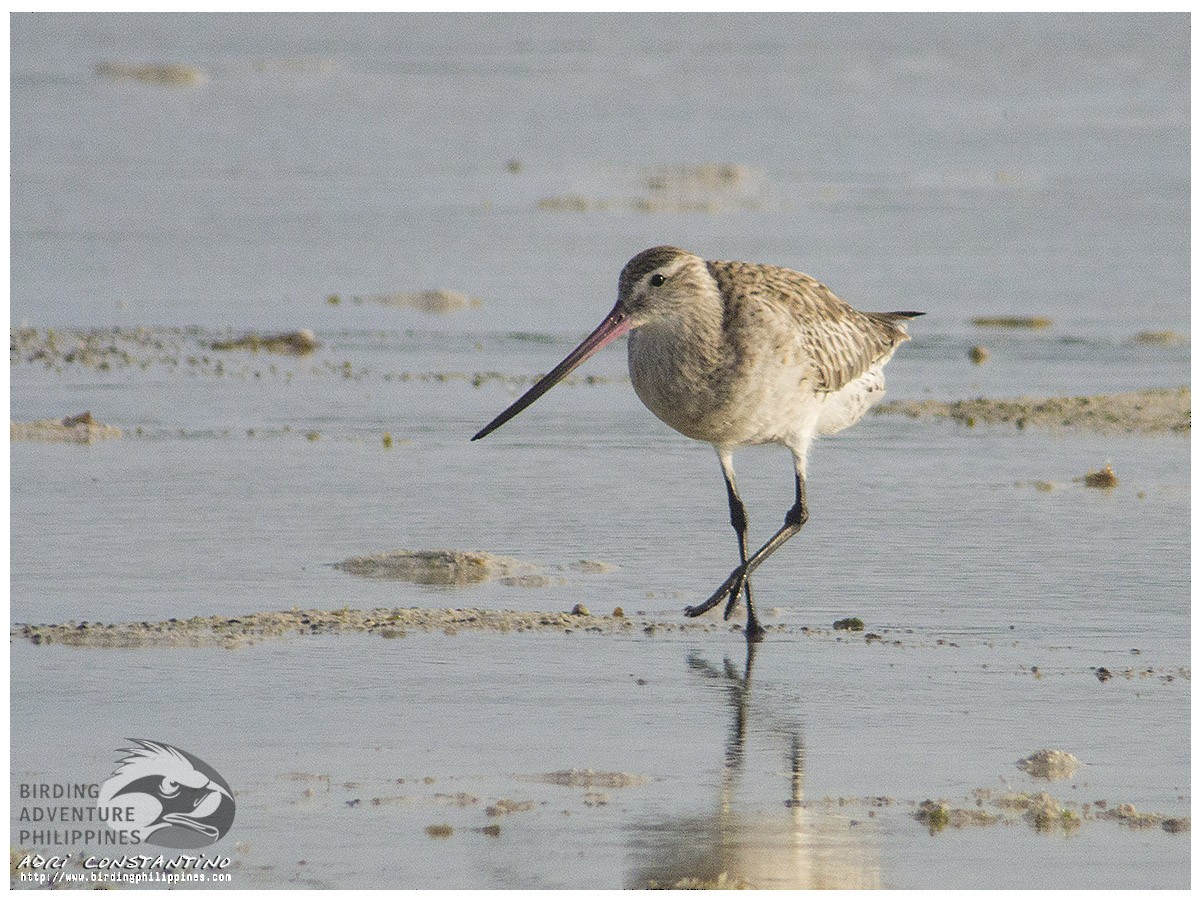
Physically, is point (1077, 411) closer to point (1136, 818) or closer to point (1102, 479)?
point (1102, 479)

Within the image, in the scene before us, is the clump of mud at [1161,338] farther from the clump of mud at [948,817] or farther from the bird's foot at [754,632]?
the clump of mud at [948,817]

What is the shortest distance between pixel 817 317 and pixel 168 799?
3.80 metres

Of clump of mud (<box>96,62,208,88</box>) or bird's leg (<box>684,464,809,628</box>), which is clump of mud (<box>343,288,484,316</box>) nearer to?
bird's leg (<box>684,464,809,628</box>)

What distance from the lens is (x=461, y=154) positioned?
21.6 m

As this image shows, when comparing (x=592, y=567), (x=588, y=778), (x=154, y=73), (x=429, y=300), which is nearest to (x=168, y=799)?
(x=588, y=778)

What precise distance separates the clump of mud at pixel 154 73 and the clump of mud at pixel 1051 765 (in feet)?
74.5

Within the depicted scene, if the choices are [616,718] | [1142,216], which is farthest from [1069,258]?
[616,718]

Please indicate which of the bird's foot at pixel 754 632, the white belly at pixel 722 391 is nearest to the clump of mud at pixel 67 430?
the white belly at pixel 722 391

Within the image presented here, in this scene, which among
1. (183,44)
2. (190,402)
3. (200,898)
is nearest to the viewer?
(200,898)

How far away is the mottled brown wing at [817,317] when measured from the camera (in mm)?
8219

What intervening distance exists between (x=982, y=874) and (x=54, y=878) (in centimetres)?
233

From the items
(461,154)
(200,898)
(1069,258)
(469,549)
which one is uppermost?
(461,154)

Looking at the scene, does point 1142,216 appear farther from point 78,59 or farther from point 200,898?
point 78,59

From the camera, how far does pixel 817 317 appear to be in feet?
27.8
